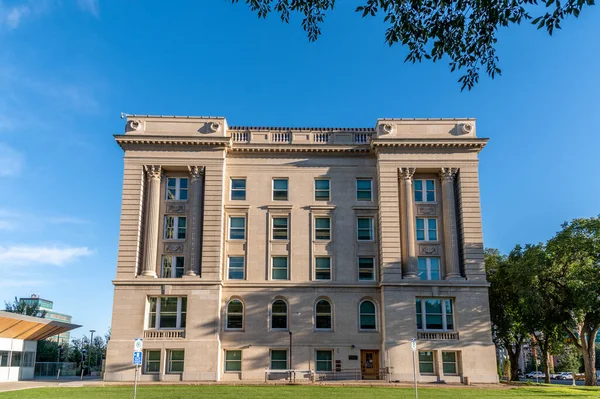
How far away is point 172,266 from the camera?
40719 millimetres

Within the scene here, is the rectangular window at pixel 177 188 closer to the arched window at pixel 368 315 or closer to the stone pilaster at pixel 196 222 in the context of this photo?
the stone pilaster at pixel 196 222

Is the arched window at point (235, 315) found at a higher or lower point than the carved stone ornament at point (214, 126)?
lower

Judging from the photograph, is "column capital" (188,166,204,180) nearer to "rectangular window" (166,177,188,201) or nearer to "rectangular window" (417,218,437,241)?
"rectangular window" (166,177,188,201)

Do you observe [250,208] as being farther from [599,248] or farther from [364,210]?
[599,248]

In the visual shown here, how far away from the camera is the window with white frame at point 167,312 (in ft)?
128

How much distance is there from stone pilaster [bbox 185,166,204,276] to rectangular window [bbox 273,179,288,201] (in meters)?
5.74

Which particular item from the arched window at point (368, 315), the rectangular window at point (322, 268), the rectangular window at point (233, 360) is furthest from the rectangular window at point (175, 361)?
the arched window at point (368, 315)

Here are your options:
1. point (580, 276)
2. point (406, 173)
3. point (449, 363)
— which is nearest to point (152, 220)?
point (406, 173)

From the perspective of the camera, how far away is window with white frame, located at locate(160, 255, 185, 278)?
4059 cm

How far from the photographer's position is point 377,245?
137ft

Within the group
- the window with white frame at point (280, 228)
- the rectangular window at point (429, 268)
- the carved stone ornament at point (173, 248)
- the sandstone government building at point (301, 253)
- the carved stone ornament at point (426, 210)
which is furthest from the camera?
the window with white frame at point (280, 228)

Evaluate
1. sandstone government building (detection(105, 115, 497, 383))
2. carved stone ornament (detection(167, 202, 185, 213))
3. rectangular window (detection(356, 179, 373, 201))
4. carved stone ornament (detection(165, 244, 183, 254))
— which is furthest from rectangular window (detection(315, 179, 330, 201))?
carved stone ornament (detection(165, 244, 183, 254))

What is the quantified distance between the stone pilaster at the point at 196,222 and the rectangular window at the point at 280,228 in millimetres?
5739

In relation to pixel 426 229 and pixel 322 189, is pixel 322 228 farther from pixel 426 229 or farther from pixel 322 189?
pixel 426 229
